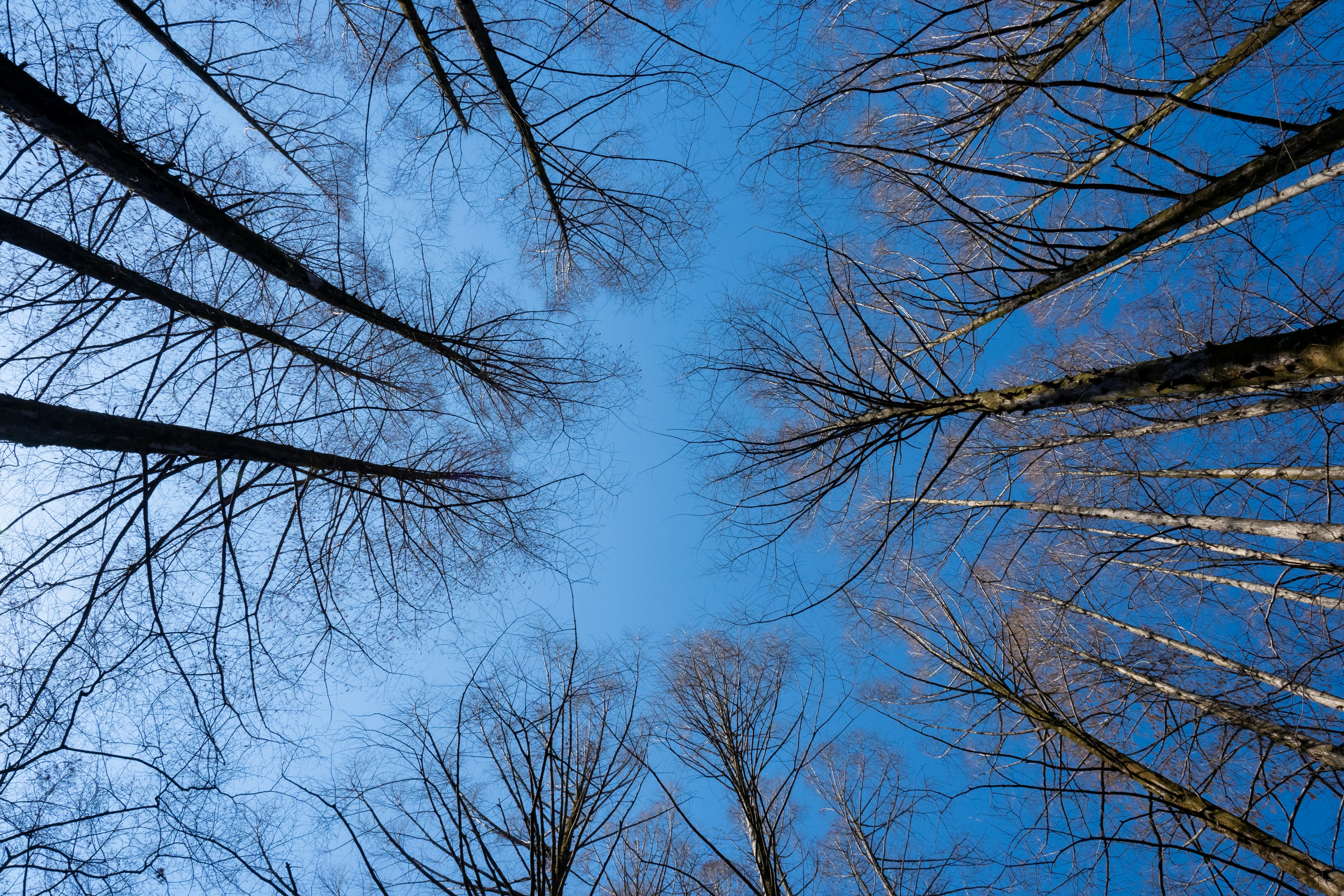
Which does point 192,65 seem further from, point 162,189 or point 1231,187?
point 1231,187

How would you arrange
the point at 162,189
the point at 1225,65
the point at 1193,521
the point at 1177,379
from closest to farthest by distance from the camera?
the point at 1177,379, the point at 1225,65, the point at 162,189, the point at 1193,521

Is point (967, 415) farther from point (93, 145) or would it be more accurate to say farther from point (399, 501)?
point (93, 145)

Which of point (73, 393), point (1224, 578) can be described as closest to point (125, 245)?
point (73, 393)

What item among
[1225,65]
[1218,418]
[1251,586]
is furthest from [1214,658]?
[1225,65]

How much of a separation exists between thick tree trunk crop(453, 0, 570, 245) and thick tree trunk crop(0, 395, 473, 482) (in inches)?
145

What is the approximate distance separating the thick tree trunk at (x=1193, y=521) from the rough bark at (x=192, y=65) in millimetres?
7588

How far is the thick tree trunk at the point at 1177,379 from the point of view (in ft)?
9.82

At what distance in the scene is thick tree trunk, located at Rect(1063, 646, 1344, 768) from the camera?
12.7 ft

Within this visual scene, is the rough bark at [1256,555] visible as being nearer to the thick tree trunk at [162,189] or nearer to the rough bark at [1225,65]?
the rough bark at [1225,65]

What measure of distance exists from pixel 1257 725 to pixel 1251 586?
2.27 metres

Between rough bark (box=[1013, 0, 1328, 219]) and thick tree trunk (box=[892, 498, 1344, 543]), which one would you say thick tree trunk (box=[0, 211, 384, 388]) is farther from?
rough bark (box=[1013, 0, 1328, 219])

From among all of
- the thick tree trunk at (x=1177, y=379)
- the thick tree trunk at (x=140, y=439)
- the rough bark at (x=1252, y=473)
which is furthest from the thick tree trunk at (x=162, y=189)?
the rough bark at (x=1252, y=473)

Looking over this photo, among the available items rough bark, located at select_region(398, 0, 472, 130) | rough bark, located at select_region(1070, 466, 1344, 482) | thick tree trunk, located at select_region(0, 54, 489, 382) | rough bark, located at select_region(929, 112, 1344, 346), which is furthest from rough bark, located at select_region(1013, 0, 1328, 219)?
thick tree trunk, located at select_region(0, 54, 489, 382)

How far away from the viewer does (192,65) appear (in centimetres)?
548
